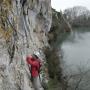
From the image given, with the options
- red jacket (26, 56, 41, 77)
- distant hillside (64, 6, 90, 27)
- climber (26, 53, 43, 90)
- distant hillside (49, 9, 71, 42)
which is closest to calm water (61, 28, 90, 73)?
distant hillside (49, 9, 71, 42)

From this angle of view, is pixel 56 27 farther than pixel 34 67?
Yes

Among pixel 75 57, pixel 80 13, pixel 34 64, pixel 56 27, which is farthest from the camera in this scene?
pixel 80 13

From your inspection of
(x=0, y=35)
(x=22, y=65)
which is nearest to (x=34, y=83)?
(x=22, y=65)

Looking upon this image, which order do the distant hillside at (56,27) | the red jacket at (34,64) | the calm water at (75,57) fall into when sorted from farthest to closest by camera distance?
the distant hillside at (56,27) < the calm water at (75,57) < the red jacket at (34,64)

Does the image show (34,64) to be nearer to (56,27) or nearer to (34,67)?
(34,67)

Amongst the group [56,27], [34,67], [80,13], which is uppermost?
[34,67]

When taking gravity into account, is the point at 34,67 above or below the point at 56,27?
above

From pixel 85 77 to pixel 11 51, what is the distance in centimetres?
1293

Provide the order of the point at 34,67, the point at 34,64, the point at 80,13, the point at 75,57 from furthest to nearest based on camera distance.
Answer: the point at 80,13 → the point at 75,57 → the point at 34,67 → the point at 34,64

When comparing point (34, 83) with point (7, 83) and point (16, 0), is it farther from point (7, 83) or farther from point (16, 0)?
point (16, 0)

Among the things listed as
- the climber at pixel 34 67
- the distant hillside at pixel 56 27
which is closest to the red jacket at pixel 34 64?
the climber at pixel 34 67

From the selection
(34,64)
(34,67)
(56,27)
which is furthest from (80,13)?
(34,64)

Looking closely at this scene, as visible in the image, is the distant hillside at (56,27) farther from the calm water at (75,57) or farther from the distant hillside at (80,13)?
the distant hillside at (80,13)

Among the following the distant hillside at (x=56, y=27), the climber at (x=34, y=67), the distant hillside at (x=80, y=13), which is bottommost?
the distant hillside at (x=80, y=13)
